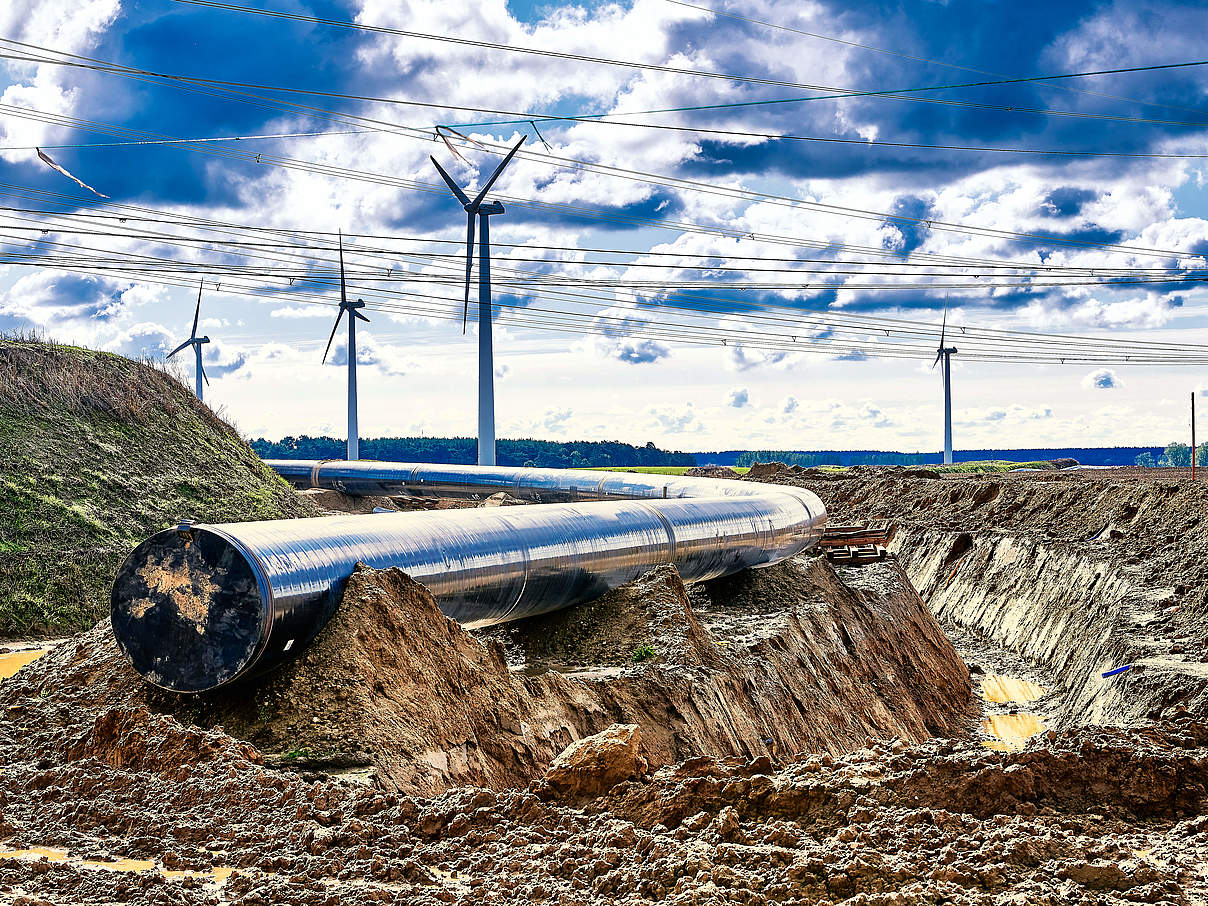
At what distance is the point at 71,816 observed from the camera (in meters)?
8.24

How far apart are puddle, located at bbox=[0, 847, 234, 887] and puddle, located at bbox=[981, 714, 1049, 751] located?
1707 cm

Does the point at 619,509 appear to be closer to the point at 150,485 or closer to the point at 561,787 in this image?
the point at 561,787

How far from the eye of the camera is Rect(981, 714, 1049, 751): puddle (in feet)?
68.1

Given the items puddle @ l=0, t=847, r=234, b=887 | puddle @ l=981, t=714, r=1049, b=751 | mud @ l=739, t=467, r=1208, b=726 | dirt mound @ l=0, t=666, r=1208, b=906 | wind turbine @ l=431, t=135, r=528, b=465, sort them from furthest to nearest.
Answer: wind turbine @ l=431, t=135, r=528, b=465 < puddle @ l=981, t=714, r=1049, b=751 < mud @ l=739, t=467, r=1208, b=726 < puddle @ l=0, t=847, r=234, b=887 < dirt mound @ l=0, t=666, r=1208, b=906

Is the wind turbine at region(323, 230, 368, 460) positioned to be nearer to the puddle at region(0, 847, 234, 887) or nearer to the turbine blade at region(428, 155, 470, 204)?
the turbine blade at region(428, 155, 470, 204)

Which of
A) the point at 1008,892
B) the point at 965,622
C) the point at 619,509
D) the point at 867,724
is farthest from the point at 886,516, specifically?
the point at 1008,892

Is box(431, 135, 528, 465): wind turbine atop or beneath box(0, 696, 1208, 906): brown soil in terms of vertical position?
atop

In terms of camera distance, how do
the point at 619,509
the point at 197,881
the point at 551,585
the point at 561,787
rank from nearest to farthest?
the point at 197,881 < the point at 561,787 < the point at 551,585 < the point at 619,509

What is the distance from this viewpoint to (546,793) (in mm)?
8367

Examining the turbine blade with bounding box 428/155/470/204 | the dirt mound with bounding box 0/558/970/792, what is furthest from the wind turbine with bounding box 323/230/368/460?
the dirt mound with bounding box 0/558/970/792

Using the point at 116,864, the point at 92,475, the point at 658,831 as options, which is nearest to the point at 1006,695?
the point at 658,831

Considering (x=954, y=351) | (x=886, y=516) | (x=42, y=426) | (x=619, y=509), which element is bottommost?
(x=886, y=516)

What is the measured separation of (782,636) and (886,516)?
29047 millimetres

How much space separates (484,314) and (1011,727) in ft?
82.0
